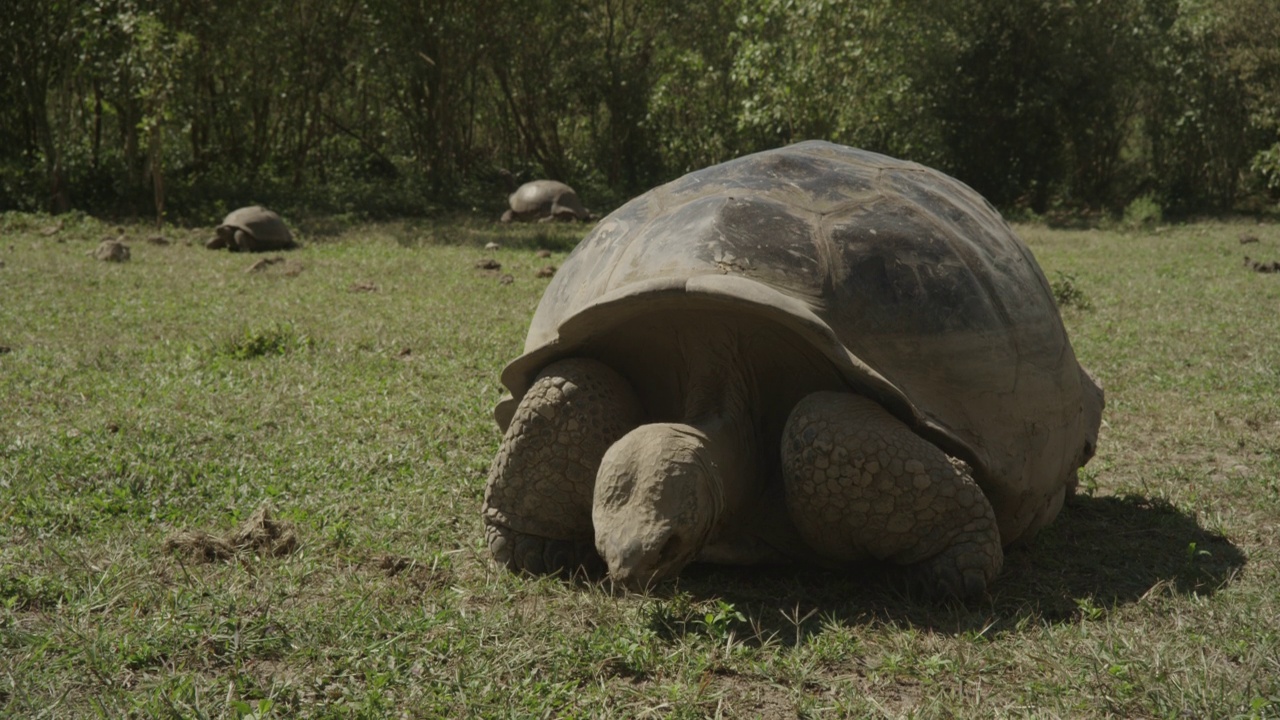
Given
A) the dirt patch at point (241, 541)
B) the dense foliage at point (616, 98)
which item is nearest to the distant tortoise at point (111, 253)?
the dense foliage at point (616, 98)

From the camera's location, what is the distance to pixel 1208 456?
12.5ft

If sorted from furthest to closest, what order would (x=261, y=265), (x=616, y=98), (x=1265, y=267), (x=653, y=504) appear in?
(x=616, y=98), (x=1265, y=267), (x=261, y=265), (x=653, y=504)

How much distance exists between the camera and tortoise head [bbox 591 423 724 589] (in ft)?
7.16

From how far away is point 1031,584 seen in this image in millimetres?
2711

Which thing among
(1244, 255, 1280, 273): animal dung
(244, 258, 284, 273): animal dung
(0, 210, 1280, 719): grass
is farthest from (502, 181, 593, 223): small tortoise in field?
(0, 210, 1280, 719): grass

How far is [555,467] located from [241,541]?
844 mm

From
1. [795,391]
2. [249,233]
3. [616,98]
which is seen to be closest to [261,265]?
[249,233]

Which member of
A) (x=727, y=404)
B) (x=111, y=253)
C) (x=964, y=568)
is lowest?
(x=111, y=253)

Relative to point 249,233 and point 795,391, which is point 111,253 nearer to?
point 249,233

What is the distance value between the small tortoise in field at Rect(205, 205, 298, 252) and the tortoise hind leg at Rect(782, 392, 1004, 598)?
8009 millimetres

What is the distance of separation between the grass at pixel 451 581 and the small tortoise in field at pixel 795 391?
0.17 metres

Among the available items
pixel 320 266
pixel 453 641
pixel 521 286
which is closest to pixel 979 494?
pixel 453 641

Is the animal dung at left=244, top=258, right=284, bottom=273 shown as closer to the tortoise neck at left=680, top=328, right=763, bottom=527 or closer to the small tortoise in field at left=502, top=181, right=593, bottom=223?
the small tortoise in field at left=502, top=181, right=593, bottom=223

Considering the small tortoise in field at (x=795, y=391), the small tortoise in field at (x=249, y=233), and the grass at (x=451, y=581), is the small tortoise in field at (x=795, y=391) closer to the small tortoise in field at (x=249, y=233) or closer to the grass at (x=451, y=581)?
the grass at (x=451, y=581)
